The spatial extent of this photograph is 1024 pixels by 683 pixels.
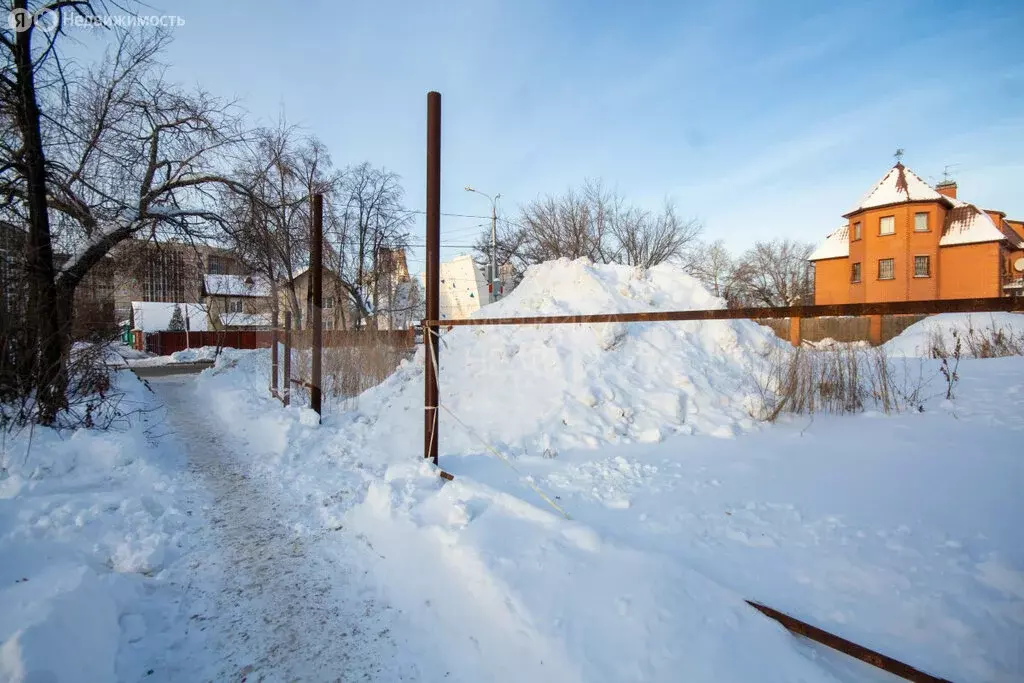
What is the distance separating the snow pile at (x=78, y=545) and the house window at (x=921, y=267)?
3391 centimetres

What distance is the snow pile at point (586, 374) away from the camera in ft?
20.3

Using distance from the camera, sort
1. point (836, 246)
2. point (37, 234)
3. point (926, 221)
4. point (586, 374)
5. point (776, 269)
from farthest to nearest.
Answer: point (776, 269), point (836, 246), point (926, 221), point (586, 374), point (37, 234)

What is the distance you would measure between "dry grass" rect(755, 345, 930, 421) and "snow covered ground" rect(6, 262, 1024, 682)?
0.31 m

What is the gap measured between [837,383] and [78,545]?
780 cm

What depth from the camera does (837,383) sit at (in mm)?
5891

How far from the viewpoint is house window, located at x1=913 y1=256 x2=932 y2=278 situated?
25562mm

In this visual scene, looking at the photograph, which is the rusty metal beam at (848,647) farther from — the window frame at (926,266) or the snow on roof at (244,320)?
the snow on roof at (244,320)

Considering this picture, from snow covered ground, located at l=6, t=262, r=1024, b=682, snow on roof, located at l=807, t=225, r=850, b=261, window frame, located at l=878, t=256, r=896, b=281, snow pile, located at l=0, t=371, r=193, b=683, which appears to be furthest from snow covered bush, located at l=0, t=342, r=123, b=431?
snow on roof, located at l=807, t=225, r=850, b=261

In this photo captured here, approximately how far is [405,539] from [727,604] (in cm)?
233

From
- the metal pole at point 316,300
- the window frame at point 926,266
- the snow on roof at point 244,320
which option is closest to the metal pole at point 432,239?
the metal pole at point 316,300

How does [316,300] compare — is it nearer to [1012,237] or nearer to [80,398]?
[80,398]

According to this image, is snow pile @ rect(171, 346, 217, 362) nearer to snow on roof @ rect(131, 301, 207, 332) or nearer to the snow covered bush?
snow on roof @ rect(131, 301, 207, 332)

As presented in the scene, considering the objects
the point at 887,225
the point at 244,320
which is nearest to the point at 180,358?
the point at 244,320

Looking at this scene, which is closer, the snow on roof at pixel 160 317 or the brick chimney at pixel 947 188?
the brick chimney at pixel 947 188
